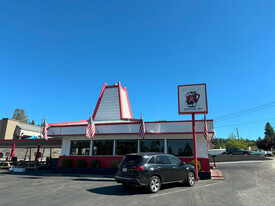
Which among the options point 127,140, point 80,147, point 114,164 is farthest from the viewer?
point 80,147

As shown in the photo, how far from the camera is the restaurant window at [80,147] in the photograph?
1670 cm

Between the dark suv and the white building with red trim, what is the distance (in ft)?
15.6

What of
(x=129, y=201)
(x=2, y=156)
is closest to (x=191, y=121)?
(x=129, y=201)

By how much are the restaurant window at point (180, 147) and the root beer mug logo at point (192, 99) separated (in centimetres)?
267

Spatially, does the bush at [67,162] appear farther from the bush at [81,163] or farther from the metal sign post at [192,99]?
the metal sign post at [192,99]

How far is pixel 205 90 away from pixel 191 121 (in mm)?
2533

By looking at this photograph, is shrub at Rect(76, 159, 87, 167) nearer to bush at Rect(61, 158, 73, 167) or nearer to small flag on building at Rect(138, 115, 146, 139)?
bush at Rect(61, 158, 73, 167)

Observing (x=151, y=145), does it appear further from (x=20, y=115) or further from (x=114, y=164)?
(x=20, y=115)

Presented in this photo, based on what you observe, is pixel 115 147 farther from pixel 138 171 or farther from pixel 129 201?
pixel 129 201

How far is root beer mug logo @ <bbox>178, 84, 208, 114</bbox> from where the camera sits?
1352cm

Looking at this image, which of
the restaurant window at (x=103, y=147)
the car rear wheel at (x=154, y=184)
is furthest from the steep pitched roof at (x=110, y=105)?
the car rear wheel at (x=154, y=184)

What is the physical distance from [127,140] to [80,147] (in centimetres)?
458

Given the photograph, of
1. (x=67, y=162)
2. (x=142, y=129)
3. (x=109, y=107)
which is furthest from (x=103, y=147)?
(x=109, y=107)

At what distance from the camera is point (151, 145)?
50.2 ft
